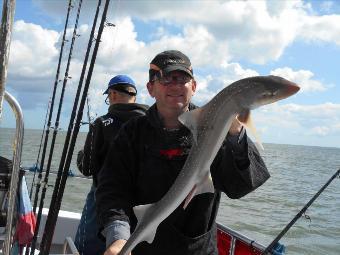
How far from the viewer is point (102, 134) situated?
13.2 ft

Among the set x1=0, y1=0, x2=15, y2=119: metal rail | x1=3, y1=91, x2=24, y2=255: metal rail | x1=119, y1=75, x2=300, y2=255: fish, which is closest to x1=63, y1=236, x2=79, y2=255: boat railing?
x1=3, y1=91, x2=24, y2=255: metal rail

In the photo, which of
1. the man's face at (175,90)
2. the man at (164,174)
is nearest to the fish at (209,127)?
the man at (164,174)

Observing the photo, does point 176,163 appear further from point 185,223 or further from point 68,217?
point 68,217

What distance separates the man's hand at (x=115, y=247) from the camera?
7.61 ft

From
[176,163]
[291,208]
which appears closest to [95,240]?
[176,163]

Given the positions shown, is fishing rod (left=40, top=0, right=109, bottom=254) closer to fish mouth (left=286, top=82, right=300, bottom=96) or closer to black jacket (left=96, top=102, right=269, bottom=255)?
black jacket (left=96, top=102, right=269, bottom=255)

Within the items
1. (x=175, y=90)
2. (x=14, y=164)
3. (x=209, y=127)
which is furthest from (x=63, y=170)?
(x=209, y=127)

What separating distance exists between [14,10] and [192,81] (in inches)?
57.1

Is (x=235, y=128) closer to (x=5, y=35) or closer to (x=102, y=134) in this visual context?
(x=5, y=35)

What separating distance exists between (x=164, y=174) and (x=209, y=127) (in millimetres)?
644

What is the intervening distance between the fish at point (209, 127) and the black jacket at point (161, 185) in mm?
312

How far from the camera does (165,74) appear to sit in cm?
267

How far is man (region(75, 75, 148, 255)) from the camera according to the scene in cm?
400

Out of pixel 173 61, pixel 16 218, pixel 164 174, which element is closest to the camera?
pixel 164 174
